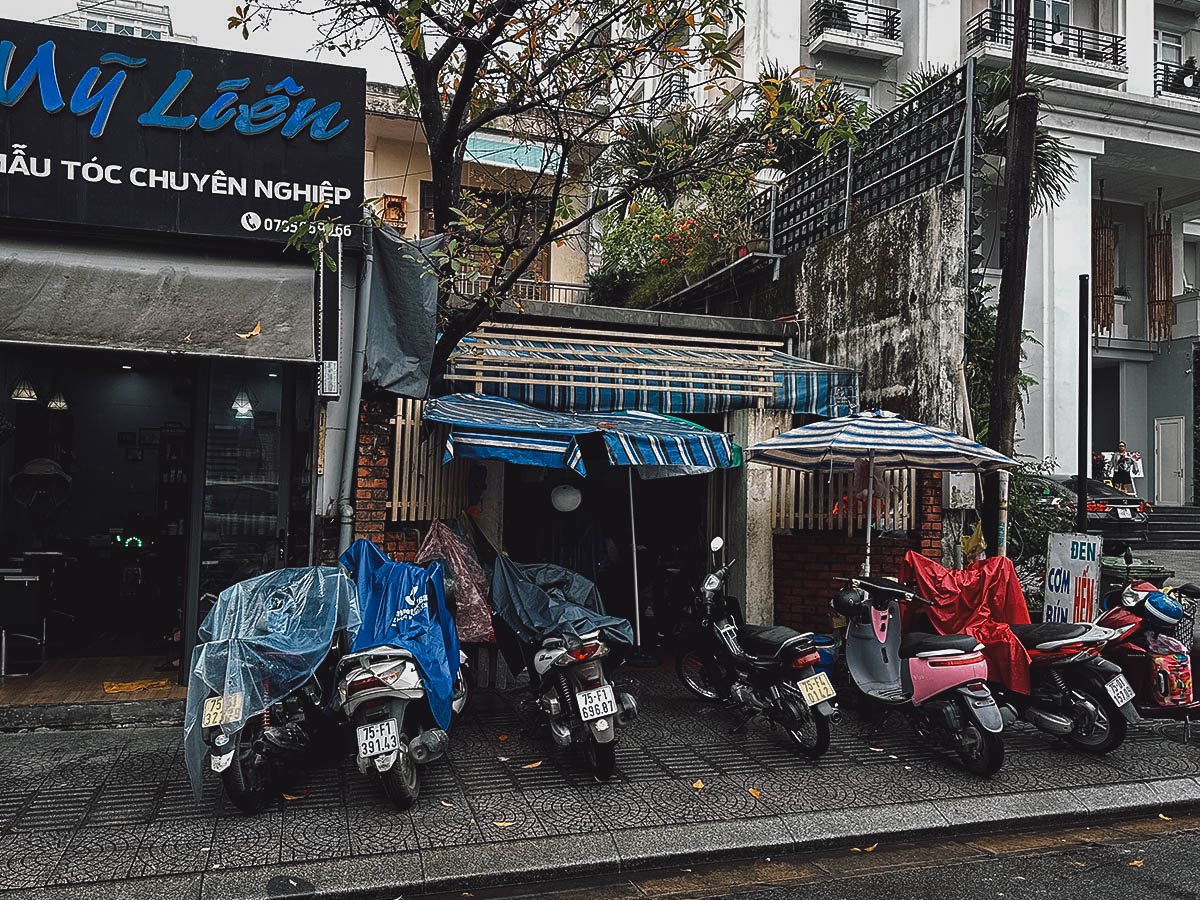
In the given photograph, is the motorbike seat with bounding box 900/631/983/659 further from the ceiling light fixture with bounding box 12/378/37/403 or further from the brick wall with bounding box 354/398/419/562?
the ceiling light fixture with bounding box 12/378/37/403

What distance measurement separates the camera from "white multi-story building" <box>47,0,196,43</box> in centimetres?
1536

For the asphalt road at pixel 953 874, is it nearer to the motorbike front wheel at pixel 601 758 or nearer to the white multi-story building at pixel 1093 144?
the motorbike front wheel at pixel 601 758

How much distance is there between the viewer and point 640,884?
4898 millimetres

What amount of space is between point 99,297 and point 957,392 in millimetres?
7675

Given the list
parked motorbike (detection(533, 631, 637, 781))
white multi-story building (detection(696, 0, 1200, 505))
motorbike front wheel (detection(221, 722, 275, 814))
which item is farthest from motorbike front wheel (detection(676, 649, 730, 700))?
white multi-story building (detection(696, 0, 1200, 505))

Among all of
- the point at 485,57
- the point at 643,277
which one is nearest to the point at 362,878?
the point at 485,57

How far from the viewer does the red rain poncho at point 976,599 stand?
23.5 feet

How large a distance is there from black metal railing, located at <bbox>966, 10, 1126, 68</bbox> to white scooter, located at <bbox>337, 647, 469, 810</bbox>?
2192cm

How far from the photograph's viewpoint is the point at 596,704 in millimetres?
5977

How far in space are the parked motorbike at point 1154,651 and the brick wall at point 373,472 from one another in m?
5.94

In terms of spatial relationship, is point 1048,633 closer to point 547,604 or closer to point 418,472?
point 547,604

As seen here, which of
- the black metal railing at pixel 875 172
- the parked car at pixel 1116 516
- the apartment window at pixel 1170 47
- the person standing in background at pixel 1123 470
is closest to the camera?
the black metal railing at pixel 875 172

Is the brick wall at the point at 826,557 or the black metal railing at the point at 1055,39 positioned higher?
the black metal railing at the point at 1055,39

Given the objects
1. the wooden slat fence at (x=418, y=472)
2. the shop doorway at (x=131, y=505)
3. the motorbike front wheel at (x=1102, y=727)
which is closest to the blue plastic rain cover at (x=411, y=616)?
the wooden slat fence at (x=418, y=472)
